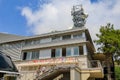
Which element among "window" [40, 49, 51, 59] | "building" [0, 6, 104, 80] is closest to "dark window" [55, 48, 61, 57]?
"building" [0, 6, 104, 80]

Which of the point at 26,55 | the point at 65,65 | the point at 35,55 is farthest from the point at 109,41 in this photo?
the point at 26,55

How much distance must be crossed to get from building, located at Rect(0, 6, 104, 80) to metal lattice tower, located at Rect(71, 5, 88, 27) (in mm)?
8633

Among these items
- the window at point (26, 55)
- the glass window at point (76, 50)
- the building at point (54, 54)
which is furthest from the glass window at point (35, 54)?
the glass window at point (76, 50)

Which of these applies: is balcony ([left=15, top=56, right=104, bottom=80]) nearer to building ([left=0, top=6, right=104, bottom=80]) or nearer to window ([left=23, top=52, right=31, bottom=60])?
building ([left=0, top=6, right=104, bottom=80])

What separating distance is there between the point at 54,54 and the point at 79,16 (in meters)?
14.0

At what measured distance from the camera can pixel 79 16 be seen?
3616 cm

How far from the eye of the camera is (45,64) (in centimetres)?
2469

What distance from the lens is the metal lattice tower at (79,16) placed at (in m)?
35.7

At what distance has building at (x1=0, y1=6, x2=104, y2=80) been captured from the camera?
19494 millimetres

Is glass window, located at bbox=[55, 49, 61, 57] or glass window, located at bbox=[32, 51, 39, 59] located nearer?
glass window, located at bbox=[55, 49, 61, 57]

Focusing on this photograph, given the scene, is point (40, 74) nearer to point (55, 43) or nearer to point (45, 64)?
point (45, 64)

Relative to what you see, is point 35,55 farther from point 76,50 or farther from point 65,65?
point 65,65

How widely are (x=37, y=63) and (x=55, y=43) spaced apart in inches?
160

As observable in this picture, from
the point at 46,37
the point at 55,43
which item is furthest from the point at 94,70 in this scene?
the point at 46,37
